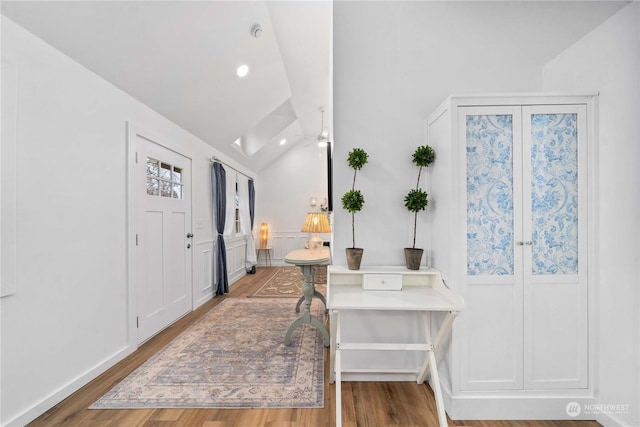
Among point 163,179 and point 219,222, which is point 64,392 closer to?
point 163,179

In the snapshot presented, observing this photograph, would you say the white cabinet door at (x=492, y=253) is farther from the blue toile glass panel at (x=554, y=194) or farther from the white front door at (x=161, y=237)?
the white front door at (x=161, y=237)

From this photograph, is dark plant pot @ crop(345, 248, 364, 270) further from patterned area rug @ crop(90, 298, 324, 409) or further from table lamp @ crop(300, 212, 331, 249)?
table lamp @ crop(300, 212, 331, 249)

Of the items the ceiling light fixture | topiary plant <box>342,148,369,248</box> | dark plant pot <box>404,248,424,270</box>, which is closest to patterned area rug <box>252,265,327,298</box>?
dark plant pot <box>404,248,424,270</box>

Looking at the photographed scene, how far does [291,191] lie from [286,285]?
280 cm

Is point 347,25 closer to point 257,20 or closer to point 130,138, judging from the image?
point 257,20

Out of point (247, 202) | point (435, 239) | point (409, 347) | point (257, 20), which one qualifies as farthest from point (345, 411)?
point (247, 202)

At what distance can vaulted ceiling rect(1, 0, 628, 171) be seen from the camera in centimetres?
189

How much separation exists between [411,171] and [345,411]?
5.39ft

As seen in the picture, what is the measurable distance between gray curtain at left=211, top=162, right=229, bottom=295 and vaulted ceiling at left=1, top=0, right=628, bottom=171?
50cm

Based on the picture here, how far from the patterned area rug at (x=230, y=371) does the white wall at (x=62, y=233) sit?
0.37 m

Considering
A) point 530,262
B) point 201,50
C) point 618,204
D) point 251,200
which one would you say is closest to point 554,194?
point 618,204

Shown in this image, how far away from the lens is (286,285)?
4848 millimetres

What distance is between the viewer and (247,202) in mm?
6031

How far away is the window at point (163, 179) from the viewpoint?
2852mm
